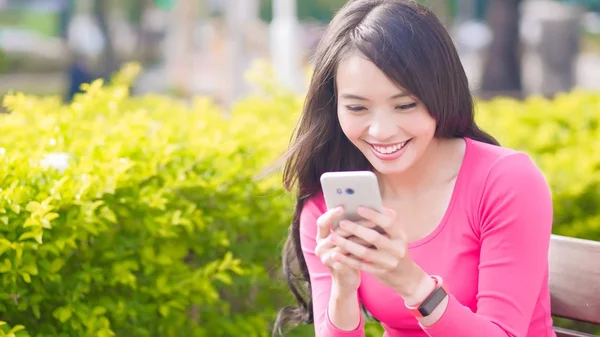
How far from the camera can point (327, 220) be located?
1.92 m

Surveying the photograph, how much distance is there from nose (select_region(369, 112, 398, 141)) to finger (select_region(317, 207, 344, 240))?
10.5 inches

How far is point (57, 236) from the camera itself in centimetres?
246

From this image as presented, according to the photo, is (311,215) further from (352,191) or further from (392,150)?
(352,191)

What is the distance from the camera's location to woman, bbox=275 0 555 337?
6.56 feet

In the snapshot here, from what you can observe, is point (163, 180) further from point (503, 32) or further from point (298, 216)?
point (503, 32)

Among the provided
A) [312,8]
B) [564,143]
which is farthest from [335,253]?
[312,8]

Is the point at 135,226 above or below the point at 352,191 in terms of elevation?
below

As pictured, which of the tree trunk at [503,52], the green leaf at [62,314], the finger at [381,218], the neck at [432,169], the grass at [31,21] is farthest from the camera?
the grass at [31,21]

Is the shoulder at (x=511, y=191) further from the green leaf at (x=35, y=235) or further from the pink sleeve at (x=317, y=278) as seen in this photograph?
the green leaf at (x=35, y=235)

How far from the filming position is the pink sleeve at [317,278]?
217 centimetres

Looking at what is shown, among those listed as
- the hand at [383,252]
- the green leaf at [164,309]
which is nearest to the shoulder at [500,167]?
the hand at [383,252]

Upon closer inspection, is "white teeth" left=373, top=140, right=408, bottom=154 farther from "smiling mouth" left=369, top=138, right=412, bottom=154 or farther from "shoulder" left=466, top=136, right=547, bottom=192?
"shoulder" left=466, top=136, right=547, bottom=192

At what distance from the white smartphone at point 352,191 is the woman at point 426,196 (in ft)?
0.10

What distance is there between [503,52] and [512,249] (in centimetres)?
1125
